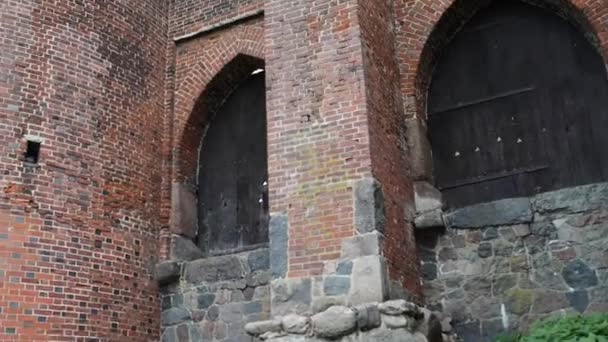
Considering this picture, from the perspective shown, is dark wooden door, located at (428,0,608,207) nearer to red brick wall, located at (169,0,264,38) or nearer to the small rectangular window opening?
red brick wall, located at (169,0,264,38)

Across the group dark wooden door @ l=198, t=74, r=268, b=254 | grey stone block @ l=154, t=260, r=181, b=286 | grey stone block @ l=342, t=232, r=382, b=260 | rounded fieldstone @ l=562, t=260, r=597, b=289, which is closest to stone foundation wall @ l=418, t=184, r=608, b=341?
rounded fieldstone @ l=562, t=260, r=597, b=289

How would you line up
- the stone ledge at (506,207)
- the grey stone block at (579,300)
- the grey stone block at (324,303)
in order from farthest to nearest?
the stone ledge at (506,207)
the grey stone block at (579,300)
the grey stone block at (324,303)

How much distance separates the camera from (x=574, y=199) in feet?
23.6

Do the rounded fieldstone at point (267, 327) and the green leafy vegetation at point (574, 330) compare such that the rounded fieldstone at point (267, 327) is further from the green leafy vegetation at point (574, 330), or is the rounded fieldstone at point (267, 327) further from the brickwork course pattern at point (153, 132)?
the green leafy vegetation at point (574, 330)

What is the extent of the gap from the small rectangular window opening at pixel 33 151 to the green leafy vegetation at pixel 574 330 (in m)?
5.44

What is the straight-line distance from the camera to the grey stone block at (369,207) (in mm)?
6699

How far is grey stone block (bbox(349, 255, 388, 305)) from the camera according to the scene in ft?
21.1

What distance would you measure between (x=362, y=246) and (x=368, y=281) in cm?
35

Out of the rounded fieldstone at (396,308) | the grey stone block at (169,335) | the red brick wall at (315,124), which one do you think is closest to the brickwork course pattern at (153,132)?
the red brick wall at (315,124)

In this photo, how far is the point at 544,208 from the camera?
729 cm

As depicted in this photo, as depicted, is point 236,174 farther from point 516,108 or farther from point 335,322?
point 516,108

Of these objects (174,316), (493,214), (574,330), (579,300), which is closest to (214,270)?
(174,316)

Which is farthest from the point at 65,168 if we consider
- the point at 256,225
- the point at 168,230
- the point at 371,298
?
the point at 371,298

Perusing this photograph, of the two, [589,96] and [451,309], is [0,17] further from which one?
[589,96]
